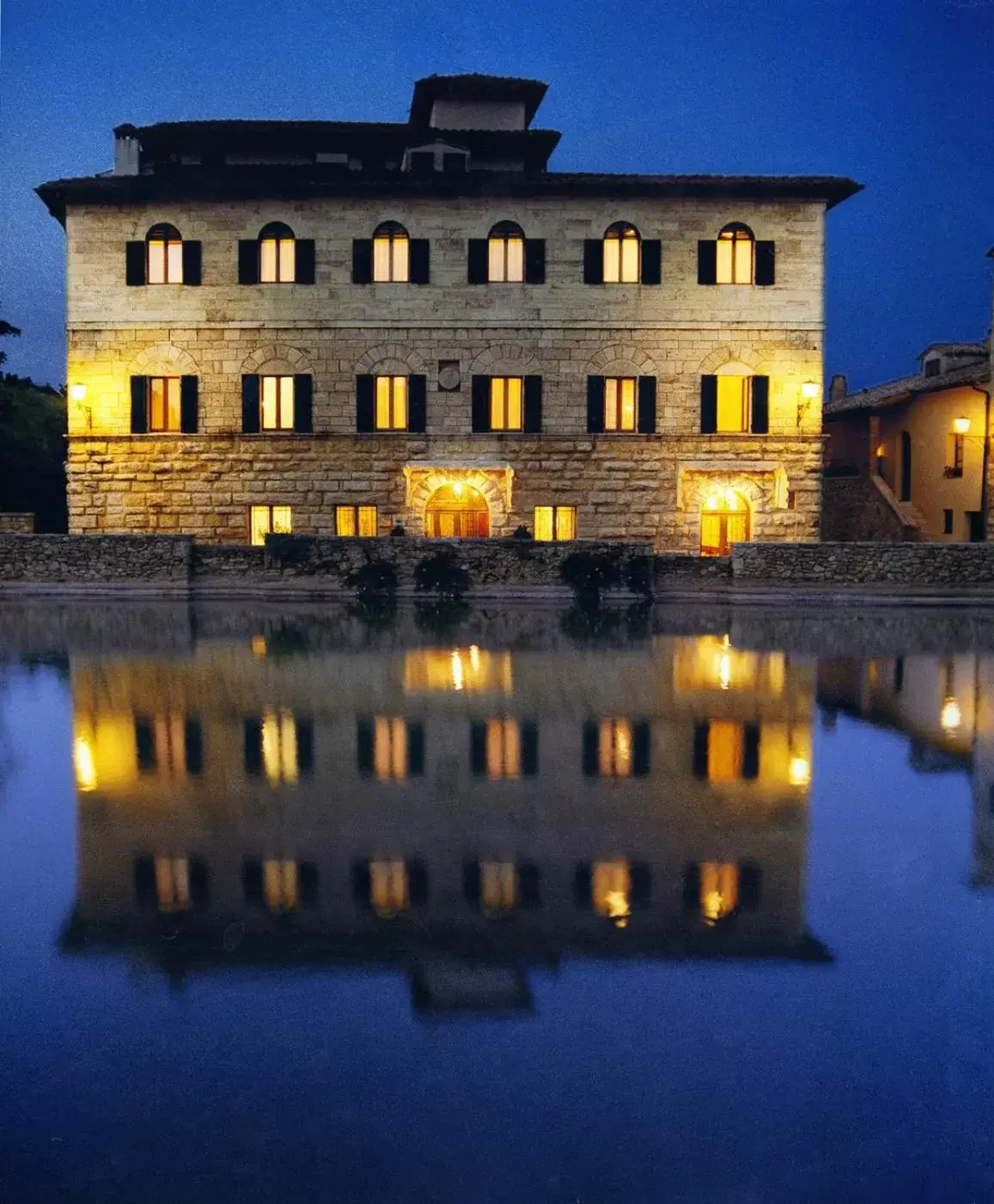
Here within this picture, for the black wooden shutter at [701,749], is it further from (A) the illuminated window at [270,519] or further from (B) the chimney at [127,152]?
(B) the chimney at [127,152]

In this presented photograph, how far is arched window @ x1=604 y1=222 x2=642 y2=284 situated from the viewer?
3334cm

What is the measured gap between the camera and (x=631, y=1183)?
3.93 meters

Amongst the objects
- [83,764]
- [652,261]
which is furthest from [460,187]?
[83,764]

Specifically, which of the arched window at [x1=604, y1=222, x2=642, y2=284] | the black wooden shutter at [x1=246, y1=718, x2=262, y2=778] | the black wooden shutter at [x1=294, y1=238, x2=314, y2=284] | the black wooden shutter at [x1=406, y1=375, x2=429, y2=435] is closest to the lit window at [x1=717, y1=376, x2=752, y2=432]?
the arched window at [x1=604, y1=222, x2=642, y2=284]

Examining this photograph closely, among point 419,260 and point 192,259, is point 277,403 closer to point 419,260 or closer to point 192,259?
point 192,259

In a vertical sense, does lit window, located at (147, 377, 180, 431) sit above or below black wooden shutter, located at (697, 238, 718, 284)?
below

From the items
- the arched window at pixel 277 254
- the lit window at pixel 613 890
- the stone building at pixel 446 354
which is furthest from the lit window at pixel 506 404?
the lit window at pixel 613 890

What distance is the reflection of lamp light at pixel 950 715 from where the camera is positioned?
477 inches

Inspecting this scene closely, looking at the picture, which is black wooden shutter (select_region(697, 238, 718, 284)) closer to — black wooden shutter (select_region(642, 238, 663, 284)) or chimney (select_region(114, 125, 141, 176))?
black wooden shutter (select_region(642, 238, 663, 284))

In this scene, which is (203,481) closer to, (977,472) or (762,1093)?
(977,472)

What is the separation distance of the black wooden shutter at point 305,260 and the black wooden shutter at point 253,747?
23698mm

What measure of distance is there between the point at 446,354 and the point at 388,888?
28044 mm

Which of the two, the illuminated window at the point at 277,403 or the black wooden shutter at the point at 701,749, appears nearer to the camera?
the black wooden shutter at the point at 701,749

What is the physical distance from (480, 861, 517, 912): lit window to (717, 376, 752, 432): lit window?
91.5 ft
